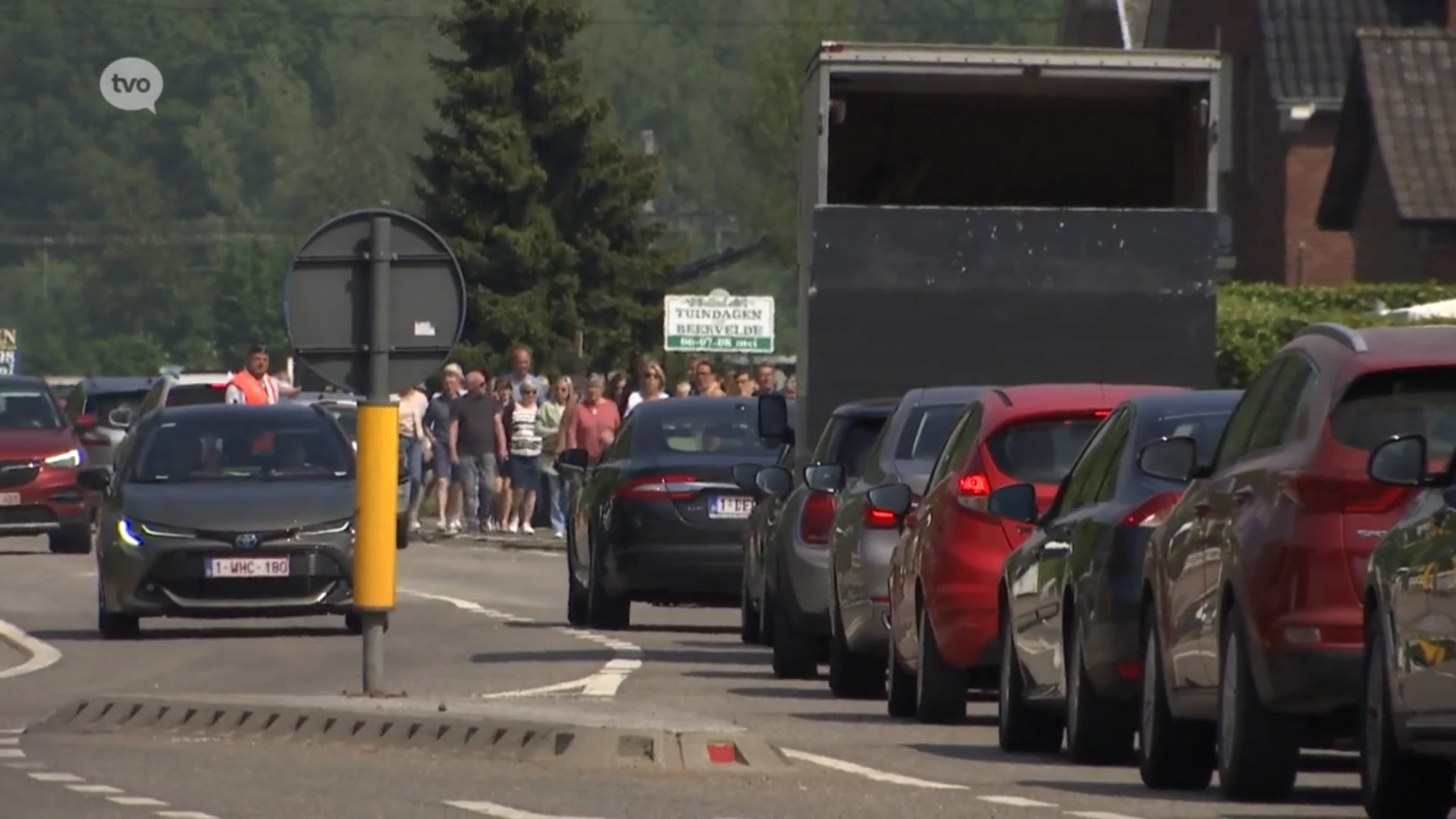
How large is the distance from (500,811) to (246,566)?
11471 mm

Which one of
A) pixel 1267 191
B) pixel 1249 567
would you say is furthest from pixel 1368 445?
pixel 1267 191

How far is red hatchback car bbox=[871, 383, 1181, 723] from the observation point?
15.4m

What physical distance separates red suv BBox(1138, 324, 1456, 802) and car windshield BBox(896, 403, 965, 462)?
5.66 m

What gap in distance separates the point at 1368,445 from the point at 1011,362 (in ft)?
29.4

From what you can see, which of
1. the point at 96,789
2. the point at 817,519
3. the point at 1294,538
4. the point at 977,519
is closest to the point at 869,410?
the point at 817,519

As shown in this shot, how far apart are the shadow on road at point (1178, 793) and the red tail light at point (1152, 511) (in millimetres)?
927

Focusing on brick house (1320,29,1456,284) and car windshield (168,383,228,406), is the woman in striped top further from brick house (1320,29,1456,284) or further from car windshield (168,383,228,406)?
brick house (1320,29,1456,284)

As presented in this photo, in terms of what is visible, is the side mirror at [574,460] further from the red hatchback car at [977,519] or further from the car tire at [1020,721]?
the car tire at [1020,721]

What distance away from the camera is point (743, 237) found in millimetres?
128500

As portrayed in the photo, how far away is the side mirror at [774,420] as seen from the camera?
22625 millimetres

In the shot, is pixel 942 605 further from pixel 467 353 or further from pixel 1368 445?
pixel 467 353

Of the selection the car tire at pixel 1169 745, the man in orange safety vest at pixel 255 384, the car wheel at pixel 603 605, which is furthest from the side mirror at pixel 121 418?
the car tire at pixel 1169 745

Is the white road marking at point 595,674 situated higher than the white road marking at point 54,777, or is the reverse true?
the white road marking at point 54,777

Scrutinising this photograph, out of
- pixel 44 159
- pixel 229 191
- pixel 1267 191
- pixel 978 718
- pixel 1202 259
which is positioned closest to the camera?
pixel 978 718
